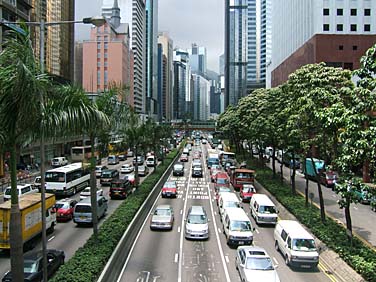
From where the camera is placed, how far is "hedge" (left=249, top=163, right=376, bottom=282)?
55.7 ft

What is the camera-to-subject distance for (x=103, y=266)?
1670 cm

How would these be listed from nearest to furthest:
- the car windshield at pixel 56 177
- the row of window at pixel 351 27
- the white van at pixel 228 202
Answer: the white van at pixel 228 202 → the car windshield at pixel 56 177 → the row of window at pixel 351 27

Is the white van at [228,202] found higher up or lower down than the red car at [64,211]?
higher up

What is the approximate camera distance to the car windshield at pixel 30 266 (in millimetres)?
15284

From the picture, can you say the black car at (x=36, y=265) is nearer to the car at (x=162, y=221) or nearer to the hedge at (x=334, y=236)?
the car at (x=162, y=221)

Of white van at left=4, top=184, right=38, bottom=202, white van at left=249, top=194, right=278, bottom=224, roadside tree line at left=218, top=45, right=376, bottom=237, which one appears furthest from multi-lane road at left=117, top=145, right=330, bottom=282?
white van at left=4, top=184, right=38, bottom=202

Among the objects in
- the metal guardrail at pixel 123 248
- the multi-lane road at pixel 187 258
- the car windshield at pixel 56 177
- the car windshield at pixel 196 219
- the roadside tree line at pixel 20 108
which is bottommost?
the multi-lane road at pixel 187 258

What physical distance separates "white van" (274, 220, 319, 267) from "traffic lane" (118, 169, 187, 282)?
17.6 feet

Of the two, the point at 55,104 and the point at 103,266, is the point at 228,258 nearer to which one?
the point at 103,266

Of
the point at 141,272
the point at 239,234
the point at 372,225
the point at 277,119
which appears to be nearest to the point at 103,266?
the point at 141,272

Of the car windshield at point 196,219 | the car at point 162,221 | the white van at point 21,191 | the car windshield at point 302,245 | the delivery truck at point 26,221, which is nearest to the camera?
the car windshield at point 302,245

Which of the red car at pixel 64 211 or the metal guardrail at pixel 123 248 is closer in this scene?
the metal guardrail at pixel 123 248

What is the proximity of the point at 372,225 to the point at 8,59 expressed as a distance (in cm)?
2556

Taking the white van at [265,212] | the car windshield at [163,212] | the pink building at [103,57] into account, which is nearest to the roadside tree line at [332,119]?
the white van at [265,212]
